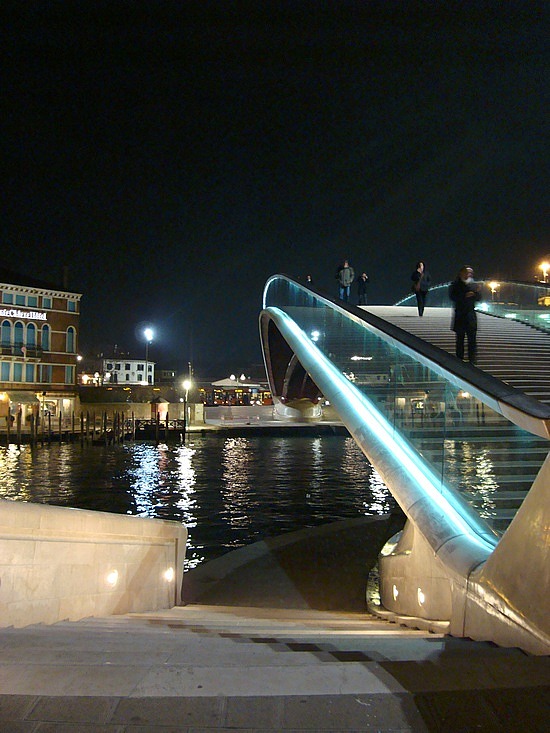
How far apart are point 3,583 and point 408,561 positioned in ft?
11.4

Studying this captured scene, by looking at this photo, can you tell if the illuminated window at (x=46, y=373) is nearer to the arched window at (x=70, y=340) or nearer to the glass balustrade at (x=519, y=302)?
the arched window at (x=70, y=340)

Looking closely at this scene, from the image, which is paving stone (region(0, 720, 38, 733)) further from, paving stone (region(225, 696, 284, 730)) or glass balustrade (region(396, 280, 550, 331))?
glass balustrade (region(396, 280, 550, 331))

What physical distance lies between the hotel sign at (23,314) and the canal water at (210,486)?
1162 centimetres

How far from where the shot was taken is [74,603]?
5215mm

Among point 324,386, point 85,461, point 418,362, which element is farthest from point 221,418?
point 418,362

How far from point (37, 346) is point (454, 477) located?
4192cm

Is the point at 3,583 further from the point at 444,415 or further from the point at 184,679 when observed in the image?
the point at 444,415

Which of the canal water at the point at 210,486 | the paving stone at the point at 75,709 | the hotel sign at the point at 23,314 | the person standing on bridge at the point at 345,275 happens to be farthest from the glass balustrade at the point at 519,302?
the hotel sign at the point at 23,314

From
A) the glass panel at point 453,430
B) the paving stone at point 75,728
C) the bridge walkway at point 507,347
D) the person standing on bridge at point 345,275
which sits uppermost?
the person standing on bridge at point 345,275

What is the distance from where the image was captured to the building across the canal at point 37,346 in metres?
42.2

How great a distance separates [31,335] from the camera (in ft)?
143

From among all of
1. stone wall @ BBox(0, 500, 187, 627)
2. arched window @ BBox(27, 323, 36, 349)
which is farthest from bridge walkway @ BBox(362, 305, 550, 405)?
arched window @ BBox(27, 323, 36, 349)

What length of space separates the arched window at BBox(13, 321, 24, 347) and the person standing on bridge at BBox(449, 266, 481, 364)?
39.2m

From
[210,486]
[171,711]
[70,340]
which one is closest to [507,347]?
[171,711]
